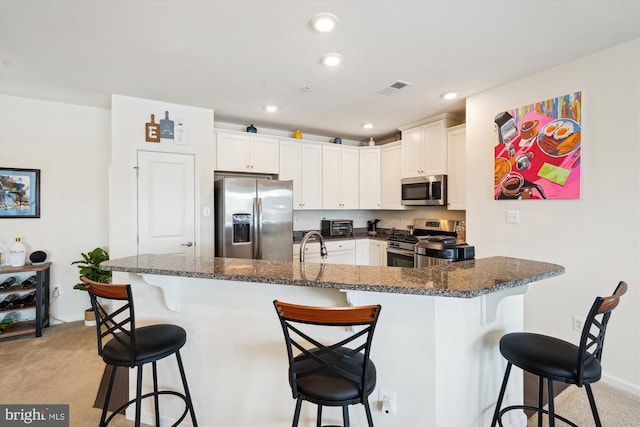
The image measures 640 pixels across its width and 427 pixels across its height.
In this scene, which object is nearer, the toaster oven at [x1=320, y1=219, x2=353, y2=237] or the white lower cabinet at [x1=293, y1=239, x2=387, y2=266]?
the white lower cabinet at [x1=293, y1=239, x2=387, y2=266]

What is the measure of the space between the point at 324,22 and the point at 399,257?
3.11 meters

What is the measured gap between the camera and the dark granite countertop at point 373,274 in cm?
131

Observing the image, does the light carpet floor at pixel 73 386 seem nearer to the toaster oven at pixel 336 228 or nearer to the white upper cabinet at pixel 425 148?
the white upper cabinet at pixel 425 148

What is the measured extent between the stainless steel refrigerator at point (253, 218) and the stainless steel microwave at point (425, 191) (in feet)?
5.53

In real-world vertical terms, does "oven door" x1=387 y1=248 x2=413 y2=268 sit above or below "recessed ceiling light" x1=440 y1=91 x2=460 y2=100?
below

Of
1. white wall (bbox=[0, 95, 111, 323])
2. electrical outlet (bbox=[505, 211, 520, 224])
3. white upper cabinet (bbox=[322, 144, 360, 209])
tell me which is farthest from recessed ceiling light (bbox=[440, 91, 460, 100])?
white wall (bbox=[0, 95, 111, 323])

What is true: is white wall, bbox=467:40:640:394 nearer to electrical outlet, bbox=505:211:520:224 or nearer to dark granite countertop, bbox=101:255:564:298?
electrical outlet, bbox=505:211:520:224

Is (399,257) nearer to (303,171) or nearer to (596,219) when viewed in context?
(303,171)

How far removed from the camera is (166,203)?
353 cm

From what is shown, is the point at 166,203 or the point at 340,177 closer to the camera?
the point at 166,203

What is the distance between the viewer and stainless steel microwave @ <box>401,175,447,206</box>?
388 centimetres

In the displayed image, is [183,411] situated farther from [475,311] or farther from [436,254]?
[436,254]

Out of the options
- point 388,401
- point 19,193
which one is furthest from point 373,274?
point 19,193

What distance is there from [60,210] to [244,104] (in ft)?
8.10
